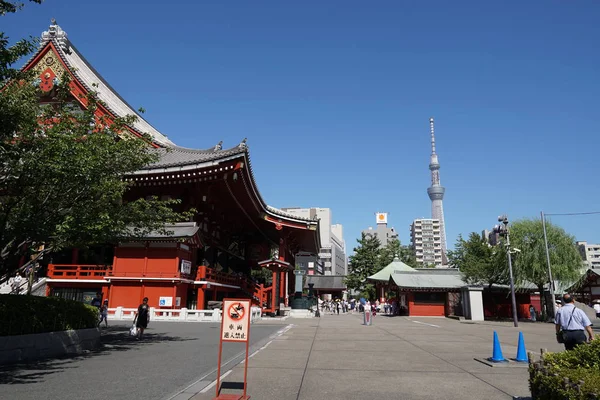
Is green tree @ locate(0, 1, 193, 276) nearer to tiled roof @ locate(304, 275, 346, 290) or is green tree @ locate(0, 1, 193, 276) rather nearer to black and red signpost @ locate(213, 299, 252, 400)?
black and red signpost @ locate(213, 299, 252, 400)

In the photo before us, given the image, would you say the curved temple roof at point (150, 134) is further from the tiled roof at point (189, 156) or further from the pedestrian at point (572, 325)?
the pedestrian at point (572, 325)

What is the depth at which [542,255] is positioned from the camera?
33.2 meters

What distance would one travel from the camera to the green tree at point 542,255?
108 feet

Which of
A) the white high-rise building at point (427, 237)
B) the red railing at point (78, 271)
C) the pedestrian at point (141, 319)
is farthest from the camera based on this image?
the white high-rise building at point (427, 237)

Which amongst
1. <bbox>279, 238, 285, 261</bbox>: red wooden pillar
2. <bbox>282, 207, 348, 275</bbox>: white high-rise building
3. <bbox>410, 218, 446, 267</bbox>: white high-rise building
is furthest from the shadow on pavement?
<bbox>410, 218, 446, 267</bbox>: white high-rise building

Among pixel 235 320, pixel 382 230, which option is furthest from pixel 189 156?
pixel 382 230

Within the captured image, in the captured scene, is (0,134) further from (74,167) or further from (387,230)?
(387,230)

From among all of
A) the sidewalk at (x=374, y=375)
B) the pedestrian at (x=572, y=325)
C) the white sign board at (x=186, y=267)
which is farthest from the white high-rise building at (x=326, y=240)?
the pedestrian at (x=572, y=325)

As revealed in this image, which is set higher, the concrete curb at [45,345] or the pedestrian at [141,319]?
the pedestrian at [141,319]

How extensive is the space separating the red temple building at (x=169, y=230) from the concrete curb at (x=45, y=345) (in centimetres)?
770

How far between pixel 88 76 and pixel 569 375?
1361 inches

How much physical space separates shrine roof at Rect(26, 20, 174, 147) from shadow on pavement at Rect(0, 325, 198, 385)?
1264cm

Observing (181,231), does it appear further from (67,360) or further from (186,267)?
(67,360)

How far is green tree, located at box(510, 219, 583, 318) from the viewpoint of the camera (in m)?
33.0
